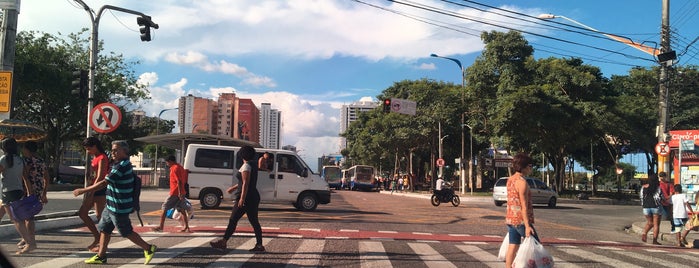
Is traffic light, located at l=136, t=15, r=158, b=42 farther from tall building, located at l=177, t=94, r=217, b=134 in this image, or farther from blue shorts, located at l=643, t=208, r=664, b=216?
tall building, located at l=177, t=94, r=217, b=134

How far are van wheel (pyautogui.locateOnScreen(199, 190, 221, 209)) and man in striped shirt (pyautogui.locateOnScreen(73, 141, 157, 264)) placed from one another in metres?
9.89

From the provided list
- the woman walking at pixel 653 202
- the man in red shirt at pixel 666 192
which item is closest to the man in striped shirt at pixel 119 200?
the woman walking at pixel 653 202

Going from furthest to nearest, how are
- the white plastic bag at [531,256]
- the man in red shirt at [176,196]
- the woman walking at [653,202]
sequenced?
1. the woman walking at [653,202]
2. the man in red shirt at [176,196]
3. the white plastic bag at [531,256]

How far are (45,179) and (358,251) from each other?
4891 millimetres

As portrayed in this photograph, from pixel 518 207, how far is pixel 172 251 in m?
4.99

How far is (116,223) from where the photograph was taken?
20.6 ft

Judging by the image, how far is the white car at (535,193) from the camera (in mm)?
24984

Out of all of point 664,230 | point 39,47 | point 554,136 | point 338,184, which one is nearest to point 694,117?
point 554,136

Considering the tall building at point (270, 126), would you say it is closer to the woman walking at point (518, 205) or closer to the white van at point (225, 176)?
the white van at point (225, 176)

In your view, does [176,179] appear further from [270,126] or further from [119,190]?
[270,126]

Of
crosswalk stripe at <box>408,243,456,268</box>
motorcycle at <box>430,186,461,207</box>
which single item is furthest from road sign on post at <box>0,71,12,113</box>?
motorcycle at <box>430,186,461,207</box>

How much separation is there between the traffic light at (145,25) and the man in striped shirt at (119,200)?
10093mm

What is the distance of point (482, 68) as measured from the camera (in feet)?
116

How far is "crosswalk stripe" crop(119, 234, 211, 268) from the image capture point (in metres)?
6.75
